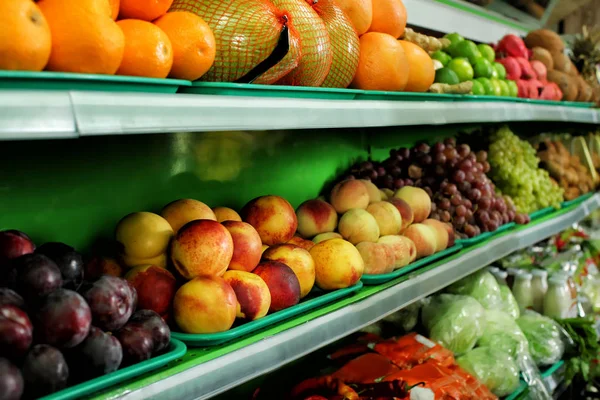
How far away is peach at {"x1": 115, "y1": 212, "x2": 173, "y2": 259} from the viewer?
3.92ft

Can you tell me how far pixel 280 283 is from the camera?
1236 mm

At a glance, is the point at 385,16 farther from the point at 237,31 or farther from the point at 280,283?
the point at 280,283

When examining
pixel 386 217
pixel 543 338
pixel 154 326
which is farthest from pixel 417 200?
pixel 154 326

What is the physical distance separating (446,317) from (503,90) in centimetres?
99

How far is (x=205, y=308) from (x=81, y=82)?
1.54 ft

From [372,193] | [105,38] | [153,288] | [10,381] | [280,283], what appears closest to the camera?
[10,381]

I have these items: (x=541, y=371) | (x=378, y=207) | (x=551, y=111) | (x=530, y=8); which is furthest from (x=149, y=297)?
(x=530, y=8)

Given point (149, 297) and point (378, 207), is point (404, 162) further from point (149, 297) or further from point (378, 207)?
point (149, 297)

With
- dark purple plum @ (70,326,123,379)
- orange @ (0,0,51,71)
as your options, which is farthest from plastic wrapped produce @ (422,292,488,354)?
orange @ (0,0,51,71)

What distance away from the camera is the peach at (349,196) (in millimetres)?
1744

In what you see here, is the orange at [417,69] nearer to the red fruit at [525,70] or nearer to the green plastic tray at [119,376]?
the green plastic tray at [119,376]

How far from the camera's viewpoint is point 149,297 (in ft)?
3.63

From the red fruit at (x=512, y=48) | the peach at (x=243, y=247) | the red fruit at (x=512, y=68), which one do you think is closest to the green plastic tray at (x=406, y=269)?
the peach at (x=243, y=247)

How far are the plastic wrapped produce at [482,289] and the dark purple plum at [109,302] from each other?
175 centimetres
